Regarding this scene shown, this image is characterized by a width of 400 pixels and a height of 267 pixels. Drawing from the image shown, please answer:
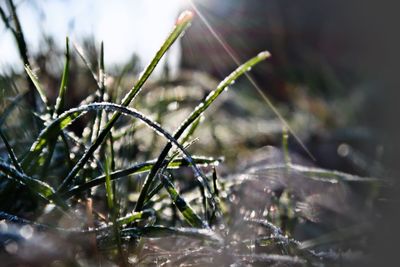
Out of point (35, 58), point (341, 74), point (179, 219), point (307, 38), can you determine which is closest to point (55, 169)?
point (179, 219)

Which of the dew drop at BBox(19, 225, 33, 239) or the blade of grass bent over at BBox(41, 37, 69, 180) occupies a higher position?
the blade of grass bent over at BBox(41, 37, 69, 180)

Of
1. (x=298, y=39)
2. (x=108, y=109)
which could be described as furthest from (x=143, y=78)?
(x=298, y=39)

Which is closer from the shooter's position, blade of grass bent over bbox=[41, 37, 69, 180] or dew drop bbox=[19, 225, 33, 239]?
dew drop bbox=[19, 225, 33, 239]

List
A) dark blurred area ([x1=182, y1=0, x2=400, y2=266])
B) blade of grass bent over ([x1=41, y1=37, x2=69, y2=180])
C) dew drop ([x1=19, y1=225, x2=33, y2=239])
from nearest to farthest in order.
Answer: dew drop ([x1=19, y1=225, x2=33, y2=239])
blade of grass bent over ([x1=41, y1=37, x2=69, y2=180])
dark blurred area ([x1=182, y1=0, x2=400, y2=266])

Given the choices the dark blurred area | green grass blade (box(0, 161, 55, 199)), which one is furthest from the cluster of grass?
the dark blurred area

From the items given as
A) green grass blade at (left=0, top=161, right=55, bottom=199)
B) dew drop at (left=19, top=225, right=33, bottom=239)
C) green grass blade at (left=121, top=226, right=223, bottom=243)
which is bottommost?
green grass blade at (left=121, top=226, right=223, bottom=243)

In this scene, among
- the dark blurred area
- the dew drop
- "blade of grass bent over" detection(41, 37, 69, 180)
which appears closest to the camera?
the dew drop

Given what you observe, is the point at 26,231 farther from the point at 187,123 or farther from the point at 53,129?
the point at 187,123

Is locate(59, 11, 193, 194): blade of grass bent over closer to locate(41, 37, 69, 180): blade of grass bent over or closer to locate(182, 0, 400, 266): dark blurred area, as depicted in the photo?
locate(41, 37, 69, 180): blade of grass bent over

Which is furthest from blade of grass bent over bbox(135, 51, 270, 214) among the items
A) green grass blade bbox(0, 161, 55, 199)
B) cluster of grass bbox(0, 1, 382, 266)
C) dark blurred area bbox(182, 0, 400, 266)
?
dark blurred area bbox(182, 0, 400, 266)
